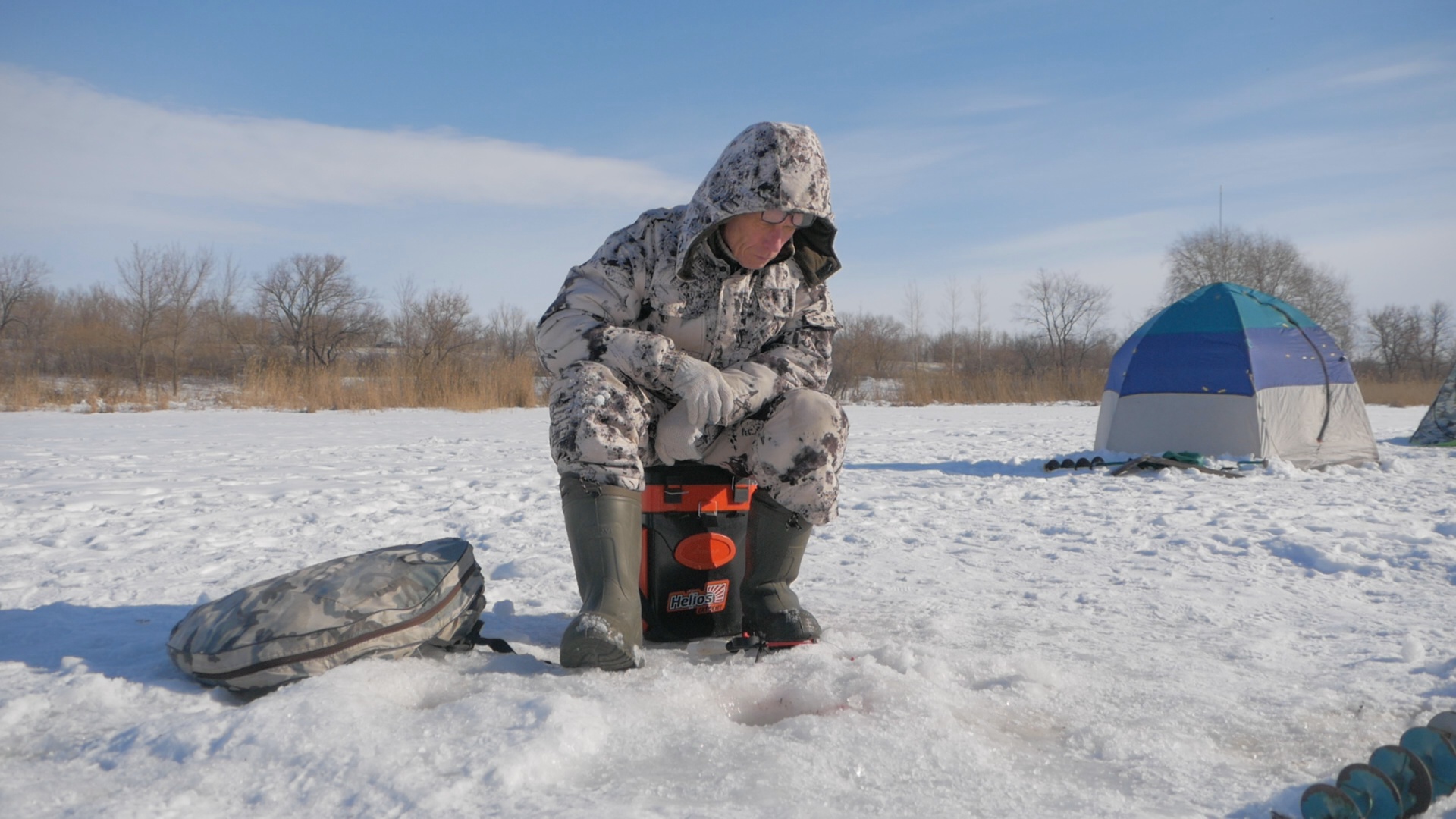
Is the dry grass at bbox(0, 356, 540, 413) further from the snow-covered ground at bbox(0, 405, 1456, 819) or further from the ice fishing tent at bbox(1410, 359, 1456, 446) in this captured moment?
the ice fishing tent at bbox(1410, 359, 1456, 446)

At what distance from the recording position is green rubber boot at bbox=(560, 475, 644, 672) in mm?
1697

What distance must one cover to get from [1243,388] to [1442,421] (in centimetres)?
341

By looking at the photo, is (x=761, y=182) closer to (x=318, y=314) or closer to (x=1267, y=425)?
(x=1267, y=425)

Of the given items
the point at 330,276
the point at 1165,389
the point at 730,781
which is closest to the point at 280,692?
the point at 730,781

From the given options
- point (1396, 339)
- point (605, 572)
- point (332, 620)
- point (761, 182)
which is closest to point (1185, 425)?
point (761, 182)

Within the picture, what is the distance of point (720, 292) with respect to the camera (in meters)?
2.06

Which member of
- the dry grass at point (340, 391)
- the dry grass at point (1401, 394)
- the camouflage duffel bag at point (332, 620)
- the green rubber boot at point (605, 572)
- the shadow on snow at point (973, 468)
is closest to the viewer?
the camouflage duffel bag at point (332, 620)

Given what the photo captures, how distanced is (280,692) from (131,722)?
0.74 feet

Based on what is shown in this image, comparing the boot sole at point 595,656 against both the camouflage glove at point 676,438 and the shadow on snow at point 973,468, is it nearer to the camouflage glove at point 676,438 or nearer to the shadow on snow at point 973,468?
the camouflage glove at point 676,438

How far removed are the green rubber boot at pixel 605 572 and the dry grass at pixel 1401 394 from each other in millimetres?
26914

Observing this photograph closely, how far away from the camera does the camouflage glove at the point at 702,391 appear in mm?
1841

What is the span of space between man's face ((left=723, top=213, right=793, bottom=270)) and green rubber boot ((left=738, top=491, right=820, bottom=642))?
0.54m

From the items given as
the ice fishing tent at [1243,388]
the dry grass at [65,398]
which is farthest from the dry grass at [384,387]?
the ice fishing tent at [1243,388]

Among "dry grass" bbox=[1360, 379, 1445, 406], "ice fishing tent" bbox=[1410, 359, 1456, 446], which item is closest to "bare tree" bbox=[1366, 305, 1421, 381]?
"dry grass" bbox=[1360, 379, 1445, 406]
